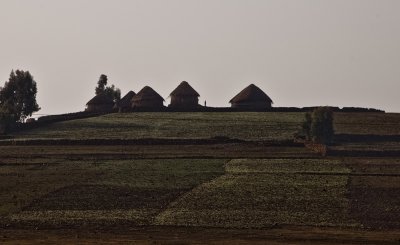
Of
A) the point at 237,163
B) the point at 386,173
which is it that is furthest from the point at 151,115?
the point at 386,173

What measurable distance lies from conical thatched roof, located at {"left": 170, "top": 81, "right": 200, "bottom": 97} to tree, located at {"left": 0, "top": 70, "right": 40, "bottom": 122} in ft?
87.2

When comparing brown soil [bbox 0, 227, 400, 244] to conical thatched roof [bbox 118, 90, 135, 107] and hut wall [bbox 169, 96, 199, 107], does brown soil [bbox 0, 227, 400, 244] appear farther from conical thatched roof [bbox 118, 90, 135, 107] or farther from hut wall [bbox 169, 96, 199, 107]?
A: conical thatched roof [bbox 118, 90, 135, 107]

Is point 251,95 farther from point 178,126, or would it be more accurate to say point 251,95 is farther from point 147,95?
point 178,126

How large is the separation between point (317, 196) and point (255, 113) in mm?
74278

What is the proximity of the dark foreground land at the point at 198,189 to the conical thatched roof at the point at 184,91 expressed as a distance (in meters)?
44.5

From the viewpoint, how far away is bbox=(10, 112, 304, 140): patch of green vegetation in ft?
337

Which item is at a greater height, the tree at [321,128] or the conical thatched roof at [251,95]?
the conical thatched roof at [251,95]

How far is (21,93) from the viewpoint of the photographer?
153125mm

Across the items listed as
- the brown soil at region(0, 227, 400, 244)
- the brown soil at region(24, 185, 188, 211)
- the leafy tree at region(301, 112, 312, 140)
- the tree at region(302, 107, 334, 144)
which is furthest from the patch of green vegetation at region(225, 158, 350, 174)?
the brown soil at region(0, 227, 400, 244)

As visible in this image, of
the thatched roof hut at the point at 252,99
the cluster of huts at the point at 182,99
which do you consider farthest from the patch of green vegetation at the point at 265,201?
the cluster of huts at the point at 182,99

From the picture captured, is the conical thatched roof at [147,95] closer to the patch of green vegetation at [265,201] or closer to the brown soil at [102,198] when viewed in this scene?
the patch of green vegetation at [265,201]

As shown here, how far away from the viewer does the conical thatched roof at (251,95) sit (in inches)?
5689

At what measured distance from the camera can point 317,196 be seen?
55.0m

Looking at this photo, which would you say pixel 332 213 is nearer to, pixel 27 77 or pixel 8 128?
pixel 8 128
